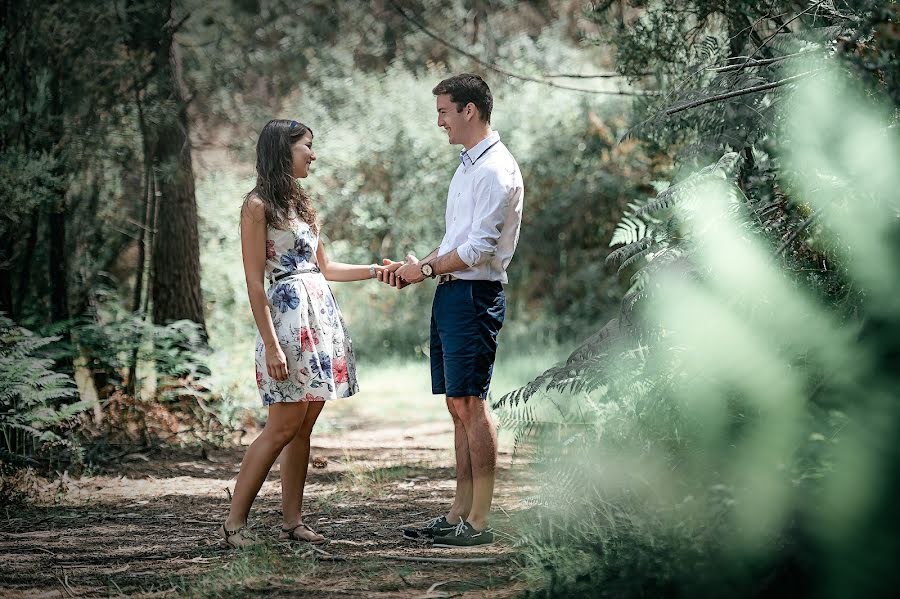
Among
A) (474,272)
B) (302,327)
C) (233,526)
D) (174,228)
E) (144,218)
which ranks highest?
(144,218)

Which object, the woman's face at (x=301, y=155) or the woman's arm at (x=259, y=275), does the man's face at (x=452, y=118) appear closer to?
the woman's face at (x=301, y=155)

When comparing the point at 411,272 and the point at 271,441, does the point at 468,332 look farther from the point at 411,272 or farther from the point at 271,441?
the point at 271,441

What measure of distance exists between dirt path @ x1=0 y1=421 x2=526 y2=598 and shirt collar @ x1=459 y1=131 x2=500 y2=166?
168 cm

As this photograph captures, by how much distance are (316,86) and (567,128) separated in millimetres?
4453

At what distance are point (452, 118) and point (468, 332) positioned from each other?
0.98 metres

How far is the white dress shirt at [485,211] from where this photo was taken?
4305 mm

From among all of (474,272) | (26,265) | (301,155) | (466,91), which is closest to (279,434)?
(474,272)

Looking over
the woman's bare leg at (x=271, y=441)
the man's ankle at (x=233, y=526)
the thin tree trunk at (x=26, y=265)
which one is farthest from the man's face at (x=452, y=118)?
the thin tree trunk at (x=26, y=265)

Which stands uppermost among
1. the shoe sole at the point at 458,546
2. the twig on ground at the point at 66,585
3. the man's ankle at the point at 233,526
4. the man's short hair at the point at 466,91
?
the man's short hair at the point at 466,91

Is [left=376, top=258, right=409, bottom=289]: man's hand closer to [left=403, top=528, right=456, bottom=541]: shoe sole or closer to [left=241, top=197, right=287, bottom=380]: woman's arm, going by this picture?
[left=241, top=197, right=287, bottom=380]: woman's arm

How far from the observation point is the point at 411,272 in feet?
15.0

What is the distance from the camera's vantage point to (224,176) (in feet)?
39.5

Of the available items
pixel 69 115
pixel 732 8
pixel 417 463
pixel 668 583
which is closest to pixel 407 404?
pixel 417 463

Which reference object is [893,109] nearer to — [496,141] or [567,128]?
[496,141]
